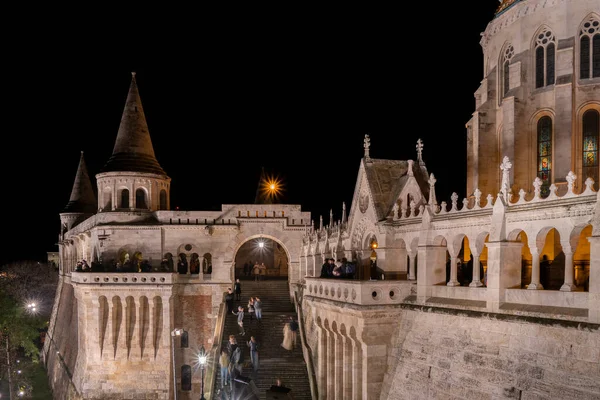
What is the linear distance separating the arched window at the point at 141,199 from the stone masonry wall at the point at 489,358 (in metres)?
24.5

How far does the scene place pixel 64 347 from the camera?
1688 inches

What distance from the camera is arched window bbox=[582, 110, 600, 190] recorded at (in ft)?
65.0

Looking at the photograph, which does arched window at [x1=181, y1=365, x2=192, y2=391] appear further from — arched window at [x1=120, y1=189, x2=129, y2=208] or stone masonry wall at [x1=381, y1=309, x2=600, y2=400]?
stone masonry wall at [x1=381, y1=309, x2=600, y2=400]

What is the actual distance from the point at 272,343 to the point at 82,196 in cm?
3237

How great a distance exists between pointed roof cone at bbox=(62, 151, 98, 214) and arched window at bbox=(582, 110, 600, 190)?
43.7 metres

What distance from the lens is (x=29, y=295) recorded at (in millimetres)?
61875

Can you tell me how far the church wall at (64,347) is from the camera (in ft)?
125

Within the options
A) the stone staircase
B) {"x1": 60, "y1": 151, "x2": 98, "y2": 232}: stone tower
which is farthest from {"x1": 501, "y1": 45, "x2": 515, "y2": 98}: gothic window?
{"x1": 60, "y1": 151, "x2": 98, "y2": 232}: stone tower

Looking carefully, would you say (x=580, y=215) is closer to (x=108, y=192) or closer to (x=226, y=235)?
(x=226, y=235)

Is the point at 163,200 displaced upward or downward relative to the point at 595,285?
upward

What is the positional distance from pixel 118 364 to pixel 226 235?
10.4 meters

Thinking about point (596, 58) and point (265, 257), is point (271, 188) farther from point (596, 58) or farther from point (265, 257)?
point (596, 58)

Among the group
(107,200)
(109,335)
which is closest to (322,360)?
(109,335)

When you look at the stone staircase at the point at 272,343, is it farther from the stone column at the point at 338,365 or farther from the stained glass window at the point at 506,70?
the stained glass window at the point at 506,70
